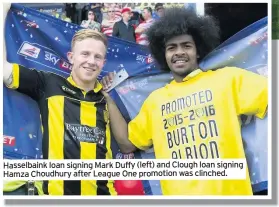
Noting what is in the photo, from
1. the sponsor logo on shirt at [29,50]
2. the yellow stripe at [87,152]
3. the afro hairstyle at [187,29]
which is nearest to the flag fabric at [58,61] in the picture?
the sponsor logo on shirt at [29,50]

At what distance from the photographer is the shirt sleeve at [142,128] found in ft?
14.9

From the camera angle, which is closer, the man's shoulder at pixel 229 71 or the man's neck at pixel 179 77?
the man's shoulder at pixel 229 71

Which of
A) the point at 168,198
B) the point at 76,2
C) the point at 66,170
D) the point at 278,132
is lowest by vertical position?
the point at 168,198

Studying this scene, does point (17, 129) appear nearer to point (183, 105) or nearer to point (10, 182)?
point (10, 182)

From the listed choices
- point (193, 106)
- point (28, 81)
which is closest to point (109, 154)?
point (193, 106)

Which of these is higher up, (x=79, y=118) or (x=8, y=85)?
(x=8, y=85)

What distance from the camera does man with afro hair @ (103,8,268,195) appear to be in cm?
434

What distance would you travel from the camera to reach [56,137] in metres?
4.50

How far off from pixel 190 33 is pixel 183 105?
0.66 meters

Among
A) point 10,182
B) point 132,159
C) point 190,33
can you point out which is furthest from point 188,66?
point 10,182

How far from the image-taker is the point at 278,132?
4.54m

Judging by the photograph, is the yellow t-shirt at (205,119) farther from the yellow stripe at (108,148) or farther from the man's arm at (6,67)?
the man's arm at (6,67)

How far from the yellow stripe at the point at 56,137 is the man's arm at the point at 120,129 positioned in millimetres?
460

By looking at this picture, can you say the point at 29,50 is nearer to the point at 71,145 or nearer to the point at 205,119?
the point at 71,145
